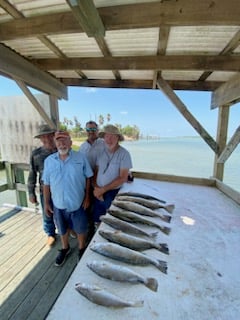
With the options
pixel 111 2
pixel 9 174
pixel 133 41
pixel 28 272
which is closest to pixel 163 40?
pixel 133 41

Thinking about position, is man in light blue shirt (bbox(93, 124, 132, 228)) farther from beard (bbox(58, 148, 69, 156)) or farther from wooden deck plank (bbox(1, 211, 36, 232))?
wooden deck plank (bbox(1, 211, 36, 232))

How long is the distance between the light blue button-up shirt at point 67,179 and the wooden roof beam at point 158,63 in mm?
1224

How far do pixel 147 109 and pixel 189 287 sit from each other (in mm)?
14843

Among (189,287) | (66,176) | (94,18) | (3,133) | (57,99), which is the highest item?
(94,18)

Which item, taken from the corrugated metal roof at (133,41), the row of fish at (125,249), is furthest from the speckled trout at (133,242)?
the corrugated metal roof at (133,41)

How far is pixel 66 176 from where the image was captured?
6.03 ft

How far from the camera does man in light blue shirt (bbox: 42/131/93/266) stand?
1.85m

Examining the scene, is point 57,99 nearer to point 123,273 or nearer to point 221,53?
point 221,53

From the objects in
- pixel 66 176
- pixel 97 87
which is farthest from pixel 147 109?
pixel 66 176

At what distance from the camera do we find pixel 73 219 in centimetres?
197

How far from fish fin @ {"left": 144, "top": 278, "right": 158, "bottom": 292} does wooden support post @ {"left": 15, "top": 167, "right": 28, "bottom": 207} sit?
3432mm

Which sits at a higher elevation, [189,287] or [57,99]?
[57,99]

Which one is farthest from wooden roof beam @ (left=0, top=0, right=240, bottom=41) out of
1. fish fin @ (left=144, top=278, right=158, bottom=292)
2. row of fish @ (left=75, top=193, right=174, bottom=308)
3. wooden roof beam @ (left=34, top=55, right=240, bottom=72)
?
fish fin @ (left=144, top=278, right=158, bottom=292)

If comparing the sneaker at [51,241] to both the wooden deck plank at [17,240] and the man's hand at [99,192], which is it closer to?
the wooden deck plank at [17,240]
